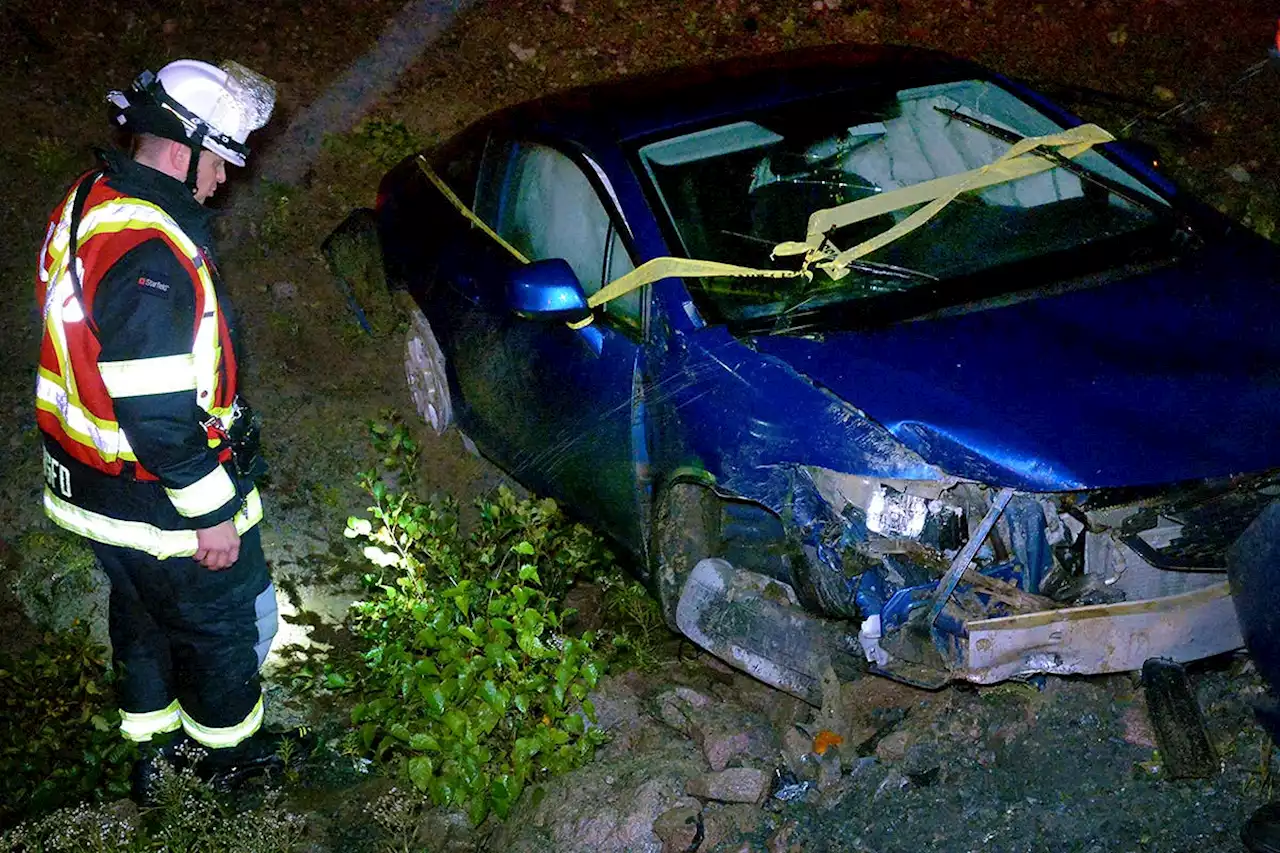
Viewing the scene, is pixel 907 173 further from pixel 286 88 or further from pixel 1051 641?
pixel 286 88

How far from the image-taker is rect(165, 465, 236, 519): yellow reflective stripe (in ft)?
9.46

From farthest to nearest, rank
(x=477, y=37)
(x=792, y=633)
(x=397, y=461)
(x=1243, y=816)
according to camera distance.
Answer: (x=477, y=37)
(x=397, y=461)
(x=792, y=633)
(x=1243, y=816)

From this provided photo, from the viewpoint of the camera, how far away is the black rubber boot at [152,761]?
331cm

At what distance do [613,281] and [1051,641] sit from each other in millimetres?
1591

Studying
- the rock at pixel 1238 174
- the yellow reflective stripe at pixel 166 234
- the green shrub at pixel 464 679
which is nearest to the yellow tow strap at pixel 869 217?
the green shrub at pixel 464 679

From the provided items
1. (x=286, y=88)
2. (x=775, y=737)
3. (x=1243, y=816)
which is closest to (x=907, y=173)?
(x=775, y=737)

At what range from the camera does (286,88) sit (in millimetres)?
6230

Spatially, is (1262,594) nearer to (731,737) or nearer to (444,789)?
(731,737)

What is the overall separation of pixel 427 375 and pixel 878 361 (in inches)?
85.3

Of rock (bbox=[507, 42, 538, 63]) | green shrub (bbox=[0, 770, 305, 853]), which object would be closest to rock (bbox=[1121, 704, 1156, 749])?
green shrub (bbox=[0, 770, 305, 853])

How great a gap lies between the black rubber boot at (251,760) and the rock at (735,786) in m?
1.29

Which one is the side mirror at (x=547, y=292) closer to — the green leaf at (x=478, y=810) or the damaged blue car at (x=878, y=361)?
the damaged blue car at (x=878, y=361)

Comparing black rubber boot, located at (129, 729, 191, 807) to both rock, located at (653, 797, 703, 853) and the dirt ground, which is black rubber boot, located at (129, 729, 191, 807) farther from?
rock, located at (653, 797, 703, 853)

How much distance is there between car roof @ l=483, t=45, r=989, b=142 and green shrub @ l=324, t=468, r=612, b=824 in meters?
1.39
